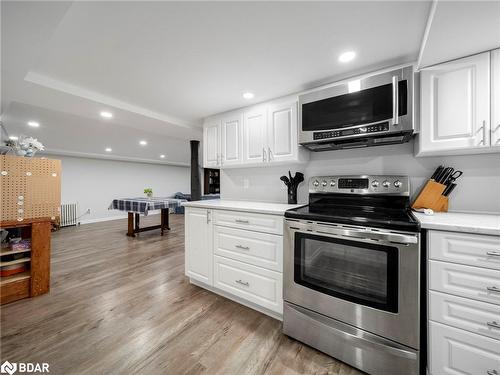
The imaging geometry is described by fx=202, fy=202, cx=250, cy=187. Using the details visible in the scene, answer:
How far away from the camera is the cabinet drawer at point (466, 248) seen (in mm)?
1040

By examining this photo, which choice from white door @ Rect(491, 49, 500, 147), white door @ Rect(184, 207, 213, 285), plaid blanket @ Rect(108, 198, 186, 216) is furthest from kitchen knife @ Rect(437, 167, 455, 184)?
plaid blanket @ Rect(108, 198, 186, 216)

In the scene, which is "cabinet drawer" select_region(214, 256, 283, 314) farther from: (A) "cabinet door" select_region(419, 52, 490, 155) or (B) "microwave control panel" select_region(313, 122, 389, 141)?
(A) "cabinet door" select_region(419, 52, 490, 155)

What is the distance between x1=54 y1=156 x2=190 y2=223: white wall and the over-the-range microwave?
7130 millimetres

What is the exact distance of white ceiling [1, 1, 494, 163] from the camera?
1151 mm

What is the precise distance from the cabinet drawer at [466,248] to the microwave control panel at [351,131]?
82 cm

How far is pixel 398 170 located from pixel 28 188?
3604mm

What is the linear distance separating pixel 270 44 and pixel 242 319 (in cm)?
223

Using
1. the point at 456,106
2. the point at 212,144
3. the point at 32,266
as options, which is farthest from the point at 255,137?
the point at 32,266

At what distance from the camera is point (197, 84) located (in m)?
2.02

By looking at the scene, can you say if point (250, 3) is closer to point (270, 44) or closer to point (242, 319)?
point (270, 44)

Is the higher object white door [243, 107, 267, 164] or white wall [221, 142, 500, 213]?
white door [243, 107, 267, 164]

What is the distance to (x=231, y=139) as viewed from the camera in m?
2.59

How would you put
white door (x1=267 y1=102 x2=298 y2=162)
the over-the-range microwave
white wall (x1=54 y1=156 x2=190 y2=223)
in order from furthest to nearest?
white wall (x1=54 y1=156 x2=190 y2=223), white door (x1=267 y1=102 x2=298 y2=162), the over-the-range microwave

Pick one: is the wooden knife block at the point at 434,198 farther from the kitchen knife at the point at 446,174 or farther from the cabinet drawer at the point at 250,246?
the cabinet drawer at the point at 250,246
